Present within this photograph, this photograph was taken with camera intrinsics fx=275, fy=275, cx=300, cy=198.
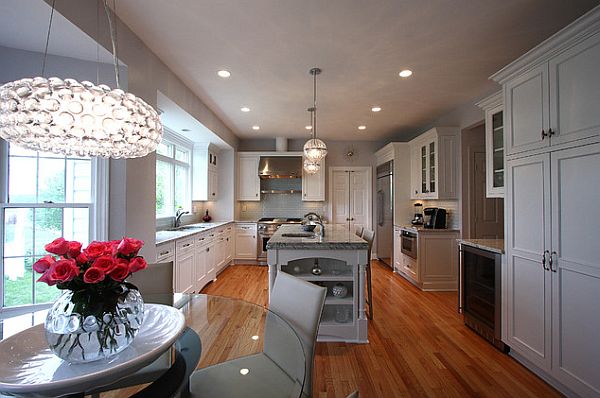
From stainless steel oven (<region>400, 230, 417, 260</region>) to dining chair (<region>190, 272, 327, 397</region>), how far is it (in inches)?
124

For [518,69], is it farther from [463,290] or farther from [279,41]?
[463,290]

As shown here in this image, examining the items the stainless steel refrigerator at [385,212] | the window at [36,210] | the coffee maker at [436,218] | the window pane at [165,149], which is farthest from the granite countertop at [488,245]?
the window pane at [165,149]

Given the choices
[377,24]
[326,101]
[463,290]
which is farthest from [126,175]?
[463,290]

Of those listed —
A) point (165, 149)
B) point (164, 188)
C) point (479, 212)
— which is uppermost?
point (165, 149)

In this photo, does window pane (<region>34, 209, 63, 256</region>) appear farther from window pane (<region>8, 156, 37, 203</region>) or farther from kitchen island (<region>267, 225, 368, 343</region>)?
kitchen island (<region>267, 225, 368, 343</region>)

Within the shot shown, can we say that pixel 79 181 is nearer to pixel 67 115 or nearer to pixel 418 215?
pixel 67 115

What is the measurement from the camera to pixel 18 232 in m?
1.89

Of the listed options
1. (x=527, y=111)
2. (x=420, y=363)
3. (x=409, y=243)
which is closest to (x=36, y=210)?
(x=420, y=363)

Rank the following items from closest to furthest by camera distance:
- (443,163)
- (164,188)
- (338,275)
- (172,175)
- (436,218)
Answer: (338,275) → (443,163) → (436,218) → (164,188) → (172,175)

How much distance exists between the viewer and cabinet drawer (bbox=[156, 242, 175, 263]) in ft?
8.79

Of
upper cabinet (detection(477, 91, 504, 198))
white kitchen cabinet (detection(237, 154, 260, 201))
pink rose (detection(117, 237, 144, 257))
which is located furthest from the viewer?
white kitchen cabinet (detection(237, 154, 260, 201))

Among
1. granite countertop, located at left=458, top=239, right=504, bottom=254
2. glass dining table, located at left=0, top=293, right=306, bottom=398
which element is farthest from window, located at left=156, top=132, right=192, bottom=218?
granite countertop, located at left=458, top=239, right=504, bottom=254

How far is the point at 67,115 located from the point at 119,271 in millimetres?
615

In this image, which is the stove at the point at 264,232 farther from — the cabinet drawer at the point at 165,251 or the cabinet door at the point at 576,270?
the cabinet door at the point at 576,270
